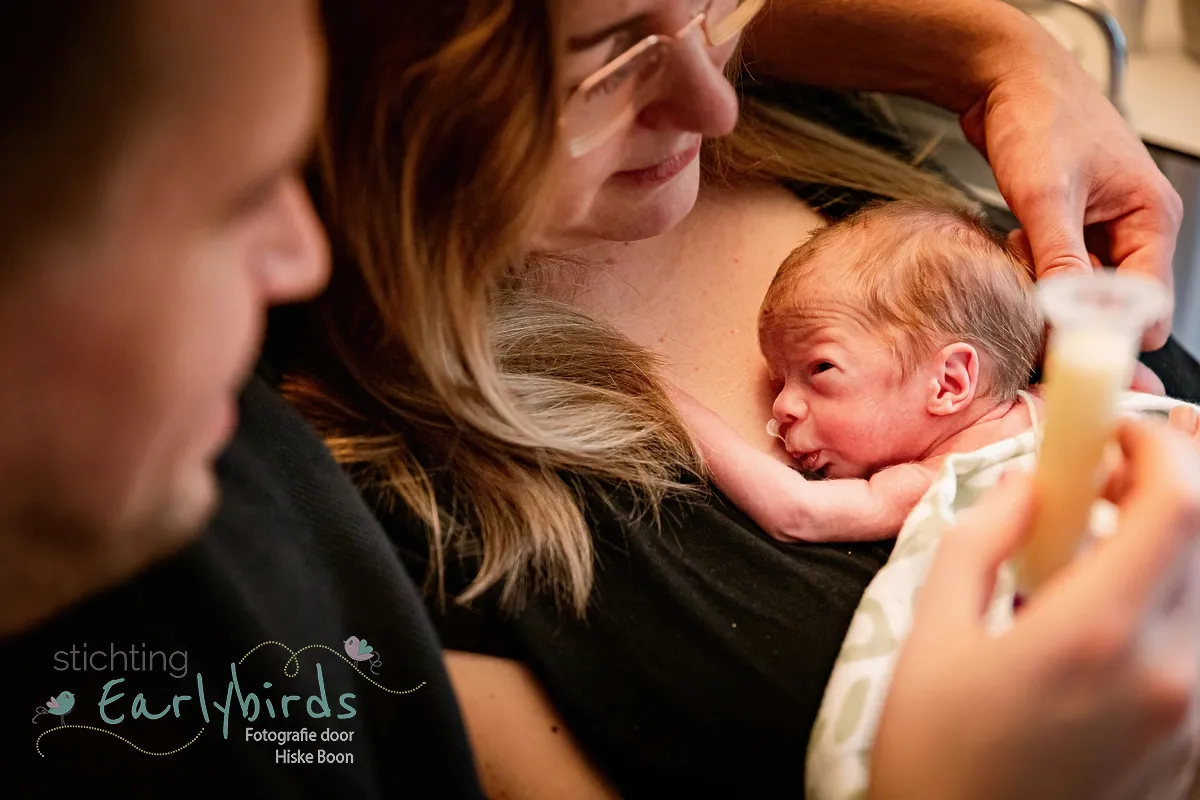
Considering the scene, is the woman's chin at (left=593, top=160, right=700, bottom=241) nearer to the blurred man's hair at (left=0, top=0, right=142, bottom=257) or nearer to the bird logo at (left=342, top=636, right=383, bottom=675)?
the bird logo at (left=342, top=636, right=383, bottom=675)

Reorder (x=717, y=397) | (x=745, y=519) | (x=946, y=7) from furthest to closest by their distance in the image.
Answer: (x=946, y=7), (x=717, y=397), (x=745, y=519)

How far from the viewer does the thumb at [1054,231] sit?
3.56 ft

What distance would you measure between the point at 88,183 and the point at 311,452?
0.46 metres

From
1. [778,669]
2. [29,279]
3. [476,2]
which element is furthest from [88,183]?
[778,669]

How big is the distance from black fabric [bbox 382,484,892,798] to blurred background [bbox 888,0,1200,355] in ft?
2.66

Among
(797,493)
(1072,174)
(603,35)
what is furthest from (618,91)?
(1072,174)

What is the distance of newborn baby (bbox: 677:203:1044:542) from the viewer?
110 cm

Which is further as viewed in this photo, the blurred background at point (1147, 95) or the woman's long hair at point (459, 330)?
the blurred background at point (1147, 95)

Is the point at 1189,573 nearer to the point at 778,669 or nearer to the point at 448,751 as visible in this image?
the point at 778,669

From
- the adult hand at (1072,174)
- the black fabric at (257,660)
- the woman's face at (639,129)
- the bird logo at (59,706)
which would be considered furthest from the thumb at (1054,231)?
the bird logo at (59,706)

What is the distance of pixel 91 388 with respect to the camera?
41cm

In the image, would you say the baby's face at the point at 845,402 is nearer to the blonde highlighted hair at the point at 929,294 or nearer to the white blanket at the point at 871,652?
the blonde highlighted hair at the point at 929,294

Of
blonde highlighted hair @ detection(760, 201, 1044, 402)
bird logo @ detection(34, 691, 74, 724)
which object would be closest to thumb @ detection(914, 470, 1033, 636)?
blonde highlighted hair @ detection(760, 201, 1044, 402)

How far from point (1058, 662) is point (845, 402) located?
0.50 meters
